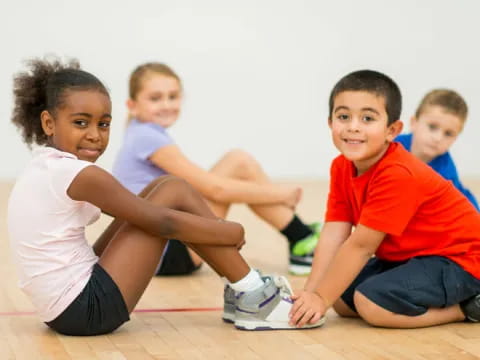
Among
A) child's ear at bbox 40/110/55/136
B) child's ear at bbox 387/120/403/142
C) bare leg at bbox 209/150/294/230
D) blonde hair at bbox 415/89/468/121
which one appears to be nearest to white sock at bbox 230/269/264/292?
child's ear at bbox 387/120/403/142

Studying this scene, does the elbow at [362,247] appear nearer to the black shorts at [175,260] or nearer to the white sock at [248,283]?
the white sock at [248,283]

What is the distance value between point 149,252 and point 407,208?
0.70 m

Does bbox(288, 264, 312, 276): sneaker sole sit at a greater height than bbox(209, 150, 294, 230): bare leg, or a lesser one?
lesser

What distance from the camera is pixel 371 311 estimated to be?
2.56 metres

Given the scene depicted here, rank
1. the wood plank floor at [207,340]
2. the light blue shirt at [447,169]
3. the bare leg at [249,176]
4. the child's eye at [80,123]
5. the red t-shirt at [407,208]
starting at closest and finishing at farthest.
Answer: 1. the wood plank floor at [207,340]
2. the child's eye at [80,123]
3. the red t-shirt at [407,208]
4. the light blue shirt at [447,169]
5. the bare leg at [249,176]

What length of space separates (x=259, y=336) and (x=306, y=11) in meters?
4.49

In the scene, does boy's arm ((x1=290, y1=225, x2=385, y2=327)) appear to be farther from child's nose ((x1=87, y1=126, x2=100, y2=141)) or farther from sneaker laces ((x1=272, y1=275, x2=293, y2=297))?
child's nose ((x1=87, y1=126, x2=100, y2=141))

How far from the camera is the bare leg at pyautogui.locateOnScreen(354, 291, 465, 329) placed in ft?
8.40

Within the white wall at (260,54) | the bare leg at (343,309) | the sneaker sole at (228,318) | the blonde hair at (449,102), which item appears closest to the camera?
the sneaker sole at (228,318)

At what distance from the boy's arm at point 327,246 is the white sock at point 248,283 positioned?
0.74 ft

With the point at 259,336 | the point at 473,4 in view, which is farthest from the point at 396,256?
the point at 473,4

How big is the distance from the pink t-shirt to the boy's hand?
22.4 inches

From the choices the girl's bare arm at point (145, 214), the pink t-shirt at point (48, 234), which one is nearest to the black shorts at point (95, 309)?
the pink t-shirt at point (48, 234)

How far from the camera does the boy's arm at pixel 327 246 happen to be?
272 cm
